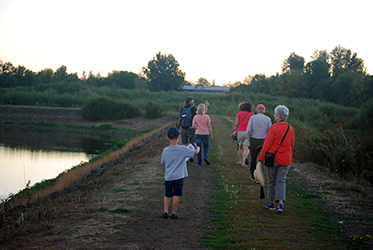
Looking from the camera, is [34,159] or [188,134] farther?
[34,159]

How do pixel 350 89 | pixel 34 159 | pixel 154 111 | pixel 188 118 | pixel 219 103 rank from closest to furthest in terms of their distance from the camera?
pixel 188 118, pixel 34 159, pixel 154 111, pixel 219 103, pixel 350 89

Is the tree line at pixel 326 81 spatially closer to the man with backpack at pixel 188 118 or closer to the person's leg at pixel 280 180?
the man with backpack at pixel 188 118

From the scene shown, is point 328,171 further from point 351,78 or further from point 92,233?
point 351,78

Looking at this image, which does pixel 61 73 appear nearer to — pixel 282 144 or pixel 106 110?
pixel 106 110

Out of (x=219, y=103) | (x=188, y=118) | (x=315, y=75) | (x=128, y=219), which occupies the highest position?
(x=315, y=75)

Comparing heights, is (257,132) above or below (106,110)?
above

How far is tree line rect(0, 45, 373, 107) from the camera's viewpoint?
231ft

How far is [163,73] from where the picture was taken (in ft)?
306

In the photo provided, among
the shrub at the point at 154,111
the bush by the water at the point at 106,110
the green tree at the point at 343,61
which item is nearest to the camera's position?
the shrub at the point at 154,111

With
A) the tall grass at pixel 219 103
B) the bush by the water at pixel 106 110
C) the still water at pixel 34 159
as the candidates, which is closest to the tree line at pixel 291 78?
the tall grass at pixel 219 103

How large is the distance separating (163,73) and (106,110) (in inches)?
1781

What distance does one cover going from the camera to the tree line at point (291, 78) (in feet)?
231

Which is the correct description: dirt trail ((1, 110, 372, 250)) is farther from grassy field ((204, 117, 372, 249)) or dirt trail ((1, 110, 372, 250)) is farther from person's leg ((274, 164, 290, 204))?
person's leg ((274, 164, 290, 204))

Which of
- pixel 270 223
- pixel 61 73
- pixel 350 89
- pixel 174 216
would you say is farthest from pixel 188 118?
pixel 61 73
